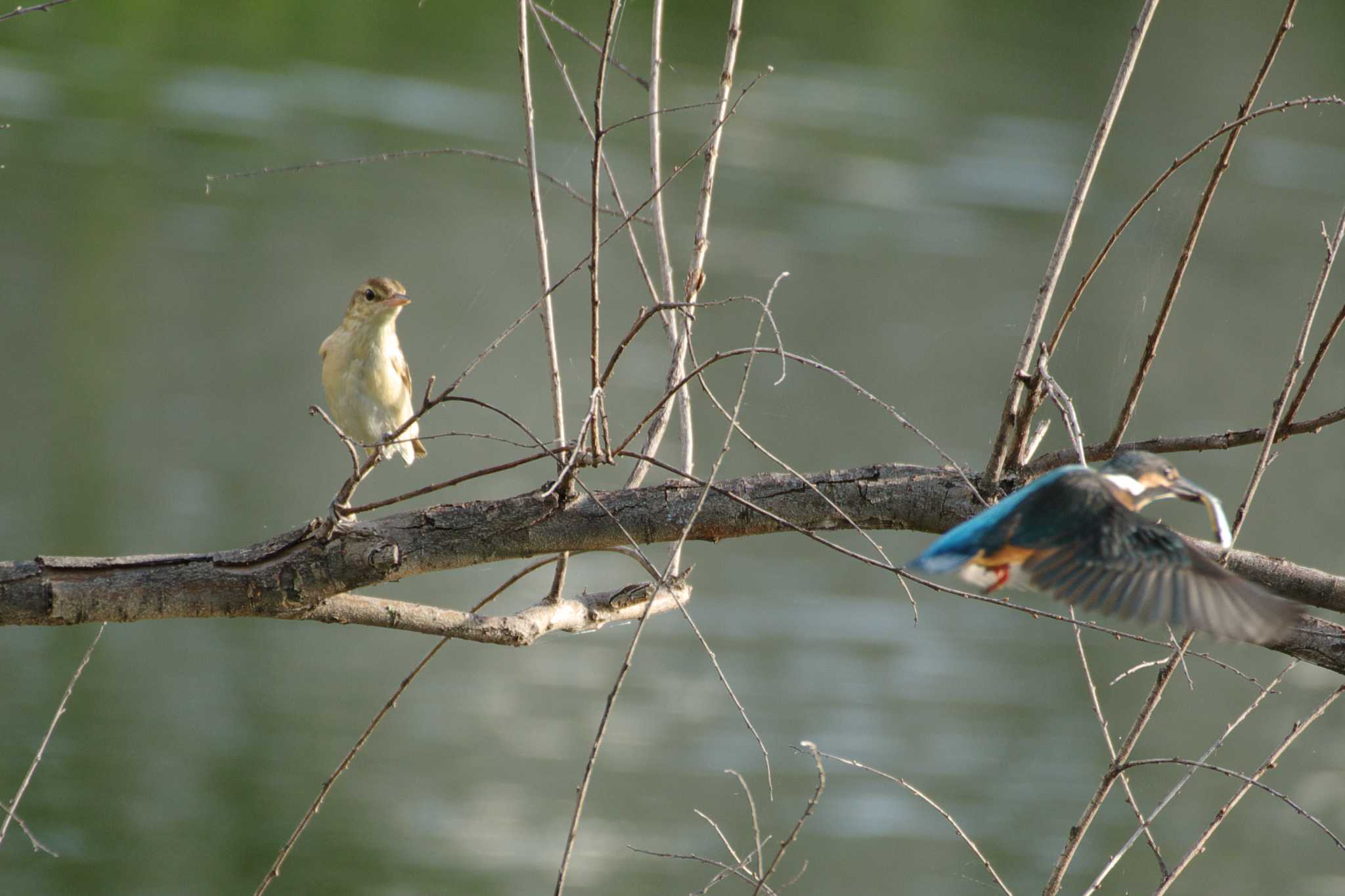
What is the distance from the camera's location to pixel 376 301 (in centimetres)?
403

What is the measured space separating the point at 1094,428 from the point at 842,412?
6.07 ft

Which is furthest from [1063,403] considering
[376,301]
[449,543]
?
[376,301]

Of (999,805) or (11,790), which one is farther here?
(999,805)

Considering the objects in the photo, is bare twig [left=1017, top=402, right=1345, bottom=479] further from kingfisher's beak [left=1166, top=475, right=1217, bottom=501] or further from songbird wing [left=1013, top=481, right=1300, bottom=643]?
songbird wing [left=1013, top=481, right=1300, bottom=643]

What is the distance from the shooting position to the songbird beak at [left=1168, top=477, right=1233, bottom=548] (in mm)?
2234

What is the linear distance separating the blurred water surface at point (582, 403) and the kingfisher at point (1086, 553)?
3670 mm

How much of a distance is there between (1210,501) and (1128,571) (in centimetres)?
19

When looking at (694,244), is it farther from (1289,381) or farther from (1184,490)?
(1289,381)

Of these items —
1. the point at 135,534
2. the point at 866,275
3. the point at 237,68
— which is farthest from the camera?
the point at 237,68

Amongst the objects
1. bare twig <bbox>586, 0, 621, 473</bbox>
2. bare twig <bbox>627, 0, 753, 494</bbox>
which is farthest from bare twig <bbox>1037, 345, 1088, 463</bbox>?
bare twig <bbox>586, 0, 621, 473</bbox>

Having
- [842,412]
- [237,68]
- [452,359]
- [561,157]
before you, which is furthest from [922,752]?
[237,68]

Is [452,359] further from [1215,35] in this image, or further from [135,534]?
[1215,35]

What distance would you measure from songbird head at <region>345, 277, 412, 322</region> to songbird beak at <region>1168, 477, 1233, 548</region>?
7.40ft

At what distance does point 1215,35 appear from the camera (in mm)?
17250
